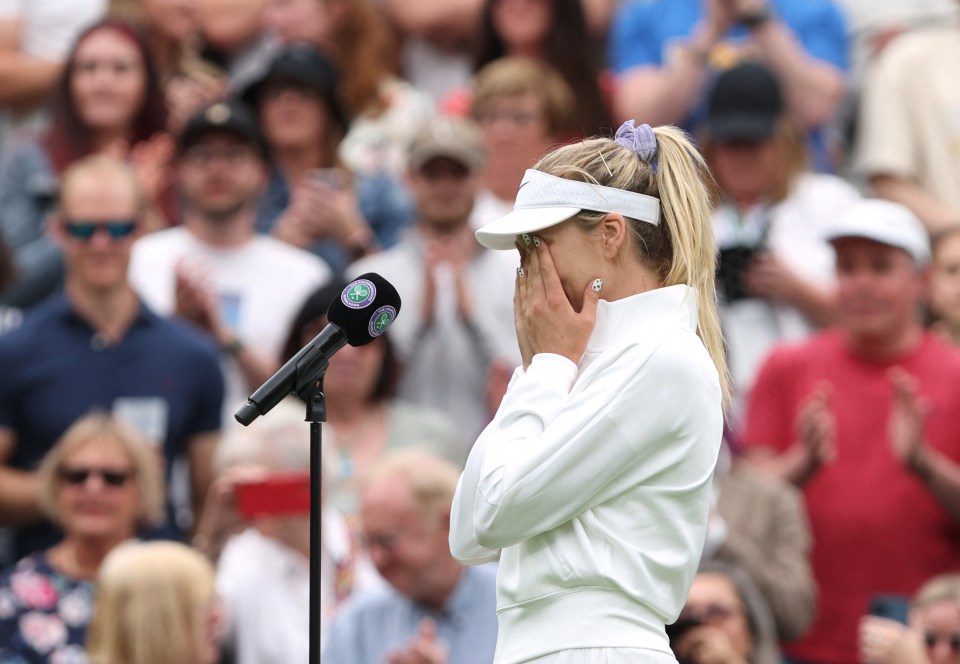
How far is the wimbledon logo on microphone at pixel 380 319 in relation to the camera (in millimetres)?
3973

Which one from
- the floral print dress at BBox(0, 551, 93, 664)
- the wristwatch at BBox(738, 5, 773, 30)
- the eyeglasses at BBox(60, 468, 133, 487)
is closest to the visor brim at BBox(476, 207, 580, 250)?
the floral print dress at BBox(0, 551, 93, 664)

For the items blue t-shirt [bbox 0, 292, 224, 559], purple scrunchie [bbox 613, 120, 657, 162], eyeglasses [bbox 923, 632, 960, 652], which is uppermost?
purple scrunchie [bbox 613, 120, 657, 162]

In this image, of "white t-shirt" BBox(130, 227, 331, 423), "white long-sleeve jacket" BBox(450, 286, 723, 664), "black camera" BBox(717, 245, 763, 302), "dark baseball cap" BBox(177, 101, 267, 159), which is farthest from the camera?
"dark baseball cap" BBox(177, 101, 267, 159)

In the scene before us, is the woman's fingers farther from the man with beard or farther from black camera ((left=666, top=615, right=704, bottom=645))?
the man with beard

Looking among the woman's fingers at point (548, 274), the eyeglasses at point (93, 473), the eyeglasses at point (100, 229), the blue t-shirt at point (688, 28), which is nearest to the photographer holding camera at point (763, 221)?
the blue t-shirt at point (688, 28)

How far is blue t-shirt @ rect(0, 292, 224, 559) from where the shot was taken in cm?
737

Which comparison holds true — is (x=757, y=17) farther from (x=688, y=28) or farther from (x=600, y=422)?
(x=600, y=422)

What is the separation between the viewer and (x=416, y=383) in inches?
316

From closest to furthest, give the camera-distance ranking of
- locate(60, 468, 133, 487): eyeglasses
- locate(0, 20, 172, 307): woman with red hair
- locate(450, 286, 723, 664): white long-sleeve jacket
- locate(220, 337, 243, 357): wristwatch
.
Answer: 1. locate(450, 286, 723, 664): white long-sleeve jacket
2. locate(60, 468, 133, 487): eyeglasses
3. locate(220, 337, 243, 357): wristwatch
4. locate(0, 20, 172, 307): woman with red hair

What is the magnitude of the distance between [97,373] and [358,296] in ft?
12.0

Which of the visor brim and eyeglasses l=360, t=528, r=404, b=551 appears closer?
the visor brim

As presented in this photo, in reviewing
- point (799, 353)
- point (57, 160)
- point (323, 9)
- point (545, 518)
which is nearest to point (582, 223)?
point (545, 518)

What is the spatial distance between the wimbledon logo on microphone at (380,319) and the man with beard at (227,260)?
3.90 metres

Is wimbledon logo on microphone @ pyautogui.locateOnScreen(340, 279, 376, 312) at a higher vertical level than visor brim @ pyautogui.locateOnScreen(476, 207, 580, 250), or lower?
lower
